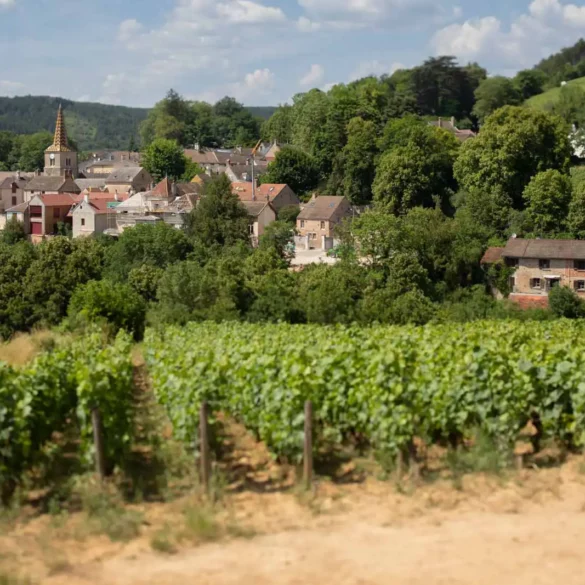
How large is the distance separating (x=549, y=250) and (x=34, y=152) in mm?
90136

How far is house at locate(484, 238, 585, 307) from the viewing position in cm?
4891

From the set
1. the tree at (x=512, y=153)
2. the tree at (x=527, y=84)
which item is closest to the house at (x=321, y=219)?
the tree at (x=512, y=153)

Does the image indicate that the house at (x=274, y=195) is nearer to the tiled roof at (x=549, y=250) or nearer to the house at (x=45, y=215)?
the house at (x=45, y=215)

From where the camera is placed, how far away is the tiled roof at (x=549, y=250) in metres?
48.8

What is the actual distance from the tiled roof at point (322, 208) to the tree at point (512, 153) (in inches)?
381

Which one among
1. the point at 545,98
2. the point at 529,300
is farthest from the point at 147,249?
the point at 545,98

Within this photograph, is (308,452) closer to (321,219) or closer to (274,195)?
(321,219)

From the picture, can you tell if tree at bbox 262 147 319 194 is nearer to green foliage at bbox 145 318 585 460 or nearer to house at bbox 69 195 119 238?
house at bbox 69 195 119 238

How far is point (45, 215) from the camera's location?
69875 mm

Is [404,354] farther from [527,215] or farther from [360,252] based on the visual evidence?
[527,215]

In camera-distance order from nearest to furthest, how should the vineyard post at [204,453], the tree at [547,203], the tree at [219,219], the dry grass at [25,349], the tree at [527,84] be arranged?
the vineyard post at [204,453]
the dry grass at [25,349]
the tree at [547,203]
the tree at [219,219]
the tree at [527,84]

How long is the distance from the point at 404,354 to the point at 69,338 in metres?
14.8

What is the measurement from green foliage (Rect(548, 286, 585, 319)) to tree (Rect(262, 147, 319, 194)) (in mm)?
33265

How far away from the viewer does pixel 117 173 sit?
301 ft
